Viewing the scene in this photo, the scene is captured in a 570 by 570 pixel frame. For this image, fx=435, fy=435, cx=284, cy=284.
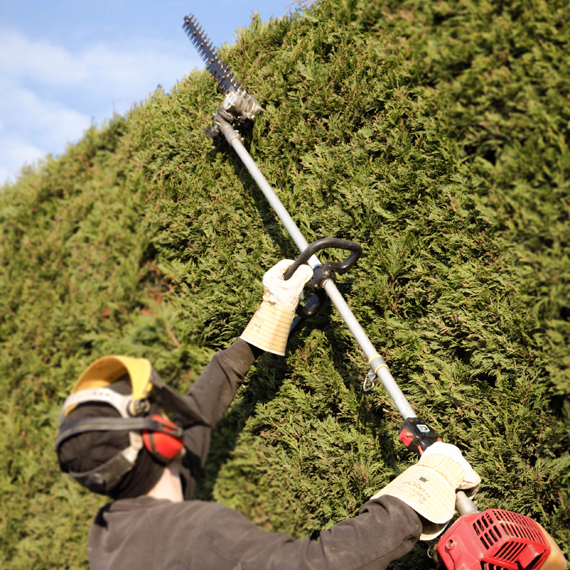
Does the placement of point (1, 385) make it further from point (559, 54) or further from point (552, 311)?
point (559, 54)

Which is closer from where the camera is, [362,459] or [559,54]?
[559,54]

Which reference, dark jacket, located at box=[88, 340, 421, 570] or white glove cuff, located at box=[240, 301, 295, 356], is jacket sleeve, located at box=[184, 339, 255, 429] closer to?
white glove cuff, located at box=[240, 301, 295, 356]

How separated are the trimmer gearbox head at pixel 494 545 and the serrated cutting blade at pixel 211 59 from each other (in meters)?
3.46

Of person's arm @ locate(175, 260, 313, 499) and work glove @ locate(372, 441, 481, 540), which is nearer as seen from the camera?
work glove @ locate(372, 441, 481, 540)

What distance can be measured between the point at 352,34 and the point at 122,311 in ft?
9.22

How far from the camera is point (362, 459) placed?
9.89 feet

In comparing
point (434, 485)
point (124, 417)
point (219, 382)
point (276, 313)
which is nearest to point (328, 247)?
point (276, 313)

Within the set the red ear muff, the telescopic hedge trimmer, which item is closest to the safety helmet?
the red ear muff

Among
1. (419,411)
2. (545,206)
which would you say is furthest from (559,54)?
(419,411)

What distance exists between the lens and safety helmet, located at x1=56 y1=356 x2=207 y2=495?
180 centimetres

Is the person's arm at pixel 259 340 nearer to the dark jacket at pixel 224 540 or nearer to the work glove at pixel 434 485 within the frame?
the dark jacket at pixel 224 540

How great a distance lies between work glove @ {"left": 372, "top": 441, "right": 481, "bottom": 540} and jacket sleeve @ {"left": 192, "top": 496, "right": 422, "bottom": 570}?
60 millimetres

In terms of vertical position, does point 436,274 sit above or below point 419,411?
above

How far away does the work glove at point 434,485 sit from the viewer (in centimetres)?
204
